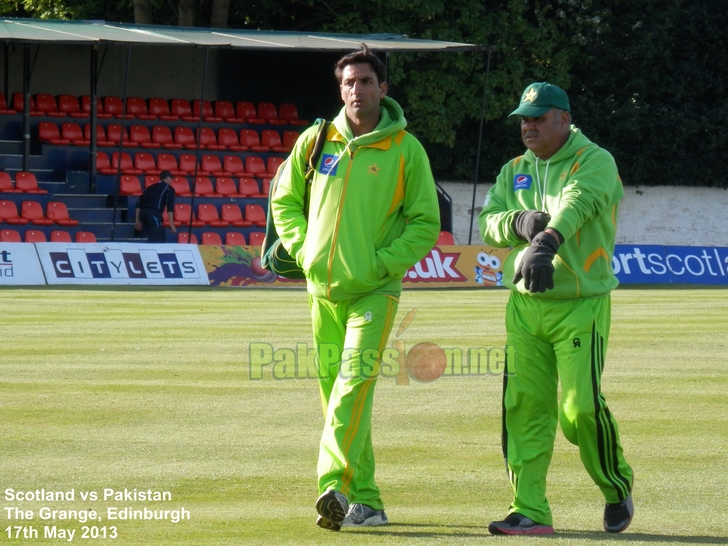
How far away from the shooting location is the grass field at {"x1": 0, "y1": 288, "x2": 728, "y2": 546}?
18.8ft

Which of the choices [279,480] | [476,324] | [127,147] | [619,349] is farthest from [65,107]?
[279,480]

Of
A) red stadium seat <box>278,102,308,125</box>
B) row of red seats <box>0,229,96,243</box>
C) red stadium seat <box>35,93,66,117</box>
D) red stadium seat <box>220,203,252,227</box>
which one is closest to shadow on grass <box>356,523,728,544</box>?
row of red seats <box>0,229,96,243</box>

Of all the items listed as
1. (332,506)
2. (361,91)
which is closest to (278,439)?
(332,506)

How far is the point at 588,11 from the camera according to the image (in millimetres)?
37469

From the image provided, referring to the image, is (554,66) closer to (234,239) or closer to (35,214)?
(234,239)

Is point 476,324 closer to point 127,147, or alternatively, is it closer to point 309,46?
point 309,46

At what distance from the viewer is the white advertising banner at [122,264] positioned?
22.5 m

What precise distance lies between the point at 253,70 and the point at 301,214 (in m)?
27.8

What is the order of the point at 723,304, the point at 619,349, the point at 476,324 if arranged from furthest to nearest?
the point at 723,304 → the point at 476,324 → the point at 619,349

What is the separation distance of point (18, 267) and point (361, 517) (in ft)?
58.1

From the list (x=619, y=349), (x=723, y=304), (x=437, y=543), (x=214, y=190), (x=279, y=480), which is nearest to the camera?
(x=437, y=543)

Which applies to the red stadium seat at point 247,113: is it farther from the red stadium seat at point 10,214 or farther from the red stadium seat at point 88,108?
the red stadium seat at point 10,214

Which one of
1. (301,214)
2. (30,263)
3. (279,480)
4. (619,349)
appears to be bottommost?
(30,263)

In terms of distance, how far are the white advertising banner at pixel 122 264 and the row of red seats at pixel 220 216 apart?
3.48 metres
